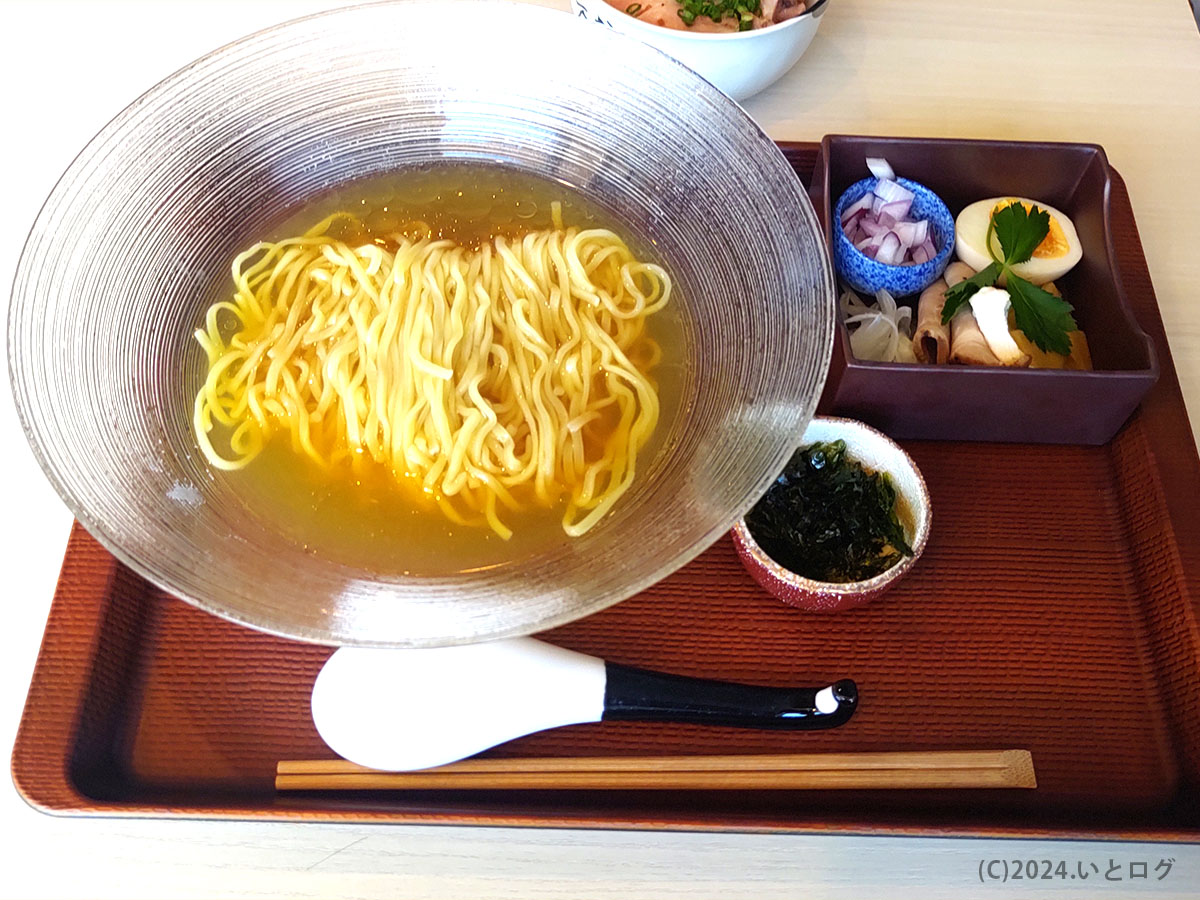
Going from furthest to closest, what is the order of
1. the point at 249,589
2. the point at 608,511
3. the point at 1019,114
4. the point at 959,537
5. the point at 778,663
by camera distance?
the point at 1019,114 < the point at 959,537 < the point at 778,663 < the point at 608,511 < the point at 249,589

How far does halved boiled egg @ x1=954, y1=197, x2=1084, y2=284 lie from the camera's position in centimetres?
→ 132

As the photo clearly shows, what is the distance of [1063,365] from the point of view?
1258mm

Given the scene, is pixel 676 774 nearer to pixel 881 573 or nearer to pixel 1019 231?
pixel 881 573

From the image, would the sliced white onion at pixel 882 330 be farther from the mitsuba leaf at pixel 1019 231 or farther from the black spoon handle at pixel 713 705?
the black spoon handle at pixel 713 705

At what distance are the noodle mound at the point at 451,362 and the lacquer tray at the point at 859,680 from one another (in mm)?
218

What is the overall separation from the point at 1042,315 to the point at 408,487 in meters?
0.90

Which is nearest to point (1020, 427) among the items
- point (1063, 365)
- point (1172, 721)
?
point (1063, 365)

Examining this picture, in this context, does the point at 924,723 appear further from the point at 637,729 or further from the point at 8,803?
the point at 8,803

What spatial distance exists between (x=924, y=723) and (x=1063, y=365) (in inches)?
22.1

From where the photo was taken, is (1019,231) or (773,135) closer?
(1019,231)

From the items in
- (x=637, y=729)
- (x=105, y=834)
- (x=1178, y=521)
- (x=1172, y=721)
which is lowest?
(x=1172, y=721)

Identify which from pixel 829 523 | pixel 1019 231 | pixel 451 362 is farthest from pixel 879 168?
pixel 451 362

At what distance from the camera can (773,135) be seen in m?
1.59

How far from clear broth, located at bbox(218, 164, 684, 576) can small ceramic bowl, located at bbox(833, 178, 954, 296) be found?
0.32 metres
